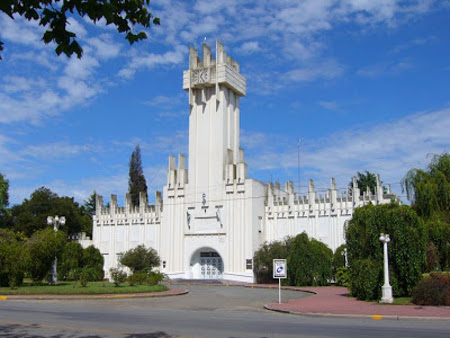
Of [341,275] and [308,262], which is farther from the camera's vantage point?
[308,262]

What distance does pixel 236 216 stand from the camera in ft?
151

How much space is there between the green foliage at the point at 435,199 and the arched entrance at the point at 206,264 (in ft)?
66.8

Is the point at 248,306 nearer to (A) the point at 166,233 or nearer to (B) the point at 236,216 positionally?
(B) the point at 236,216

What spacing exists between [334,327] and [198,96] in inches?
1527

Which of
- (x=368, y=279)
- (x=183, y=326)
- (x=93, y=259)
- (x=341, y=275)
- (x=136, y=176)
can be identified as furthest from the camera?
(x=136, y=176)

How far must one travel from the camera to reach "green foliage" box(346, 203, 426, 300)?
24297 millimetres

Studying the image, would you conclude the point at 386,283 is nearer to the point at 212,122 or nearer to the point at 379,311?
the point at 379,311

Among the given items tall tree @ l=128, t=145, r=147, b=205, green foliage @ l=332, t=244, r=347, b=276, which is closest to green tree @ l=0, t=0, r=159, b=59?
green foliage @ l=332, t=244, r=347, b=276

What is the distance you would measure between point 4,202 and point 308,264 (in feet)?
137

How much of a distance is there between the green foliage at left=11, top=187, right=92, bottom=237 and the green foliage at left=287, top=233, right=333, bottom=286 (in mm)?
34079

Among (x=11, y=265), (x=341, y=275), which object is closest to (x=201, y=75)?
(x=341, y=275)

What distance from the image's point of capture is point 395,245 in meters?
24.6

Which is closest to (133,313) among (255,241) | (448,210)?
(448,210)

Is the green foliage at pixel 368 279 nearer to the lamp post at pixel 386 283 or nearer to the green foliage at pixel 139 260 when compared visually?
the lamp post at pixel 386 283
